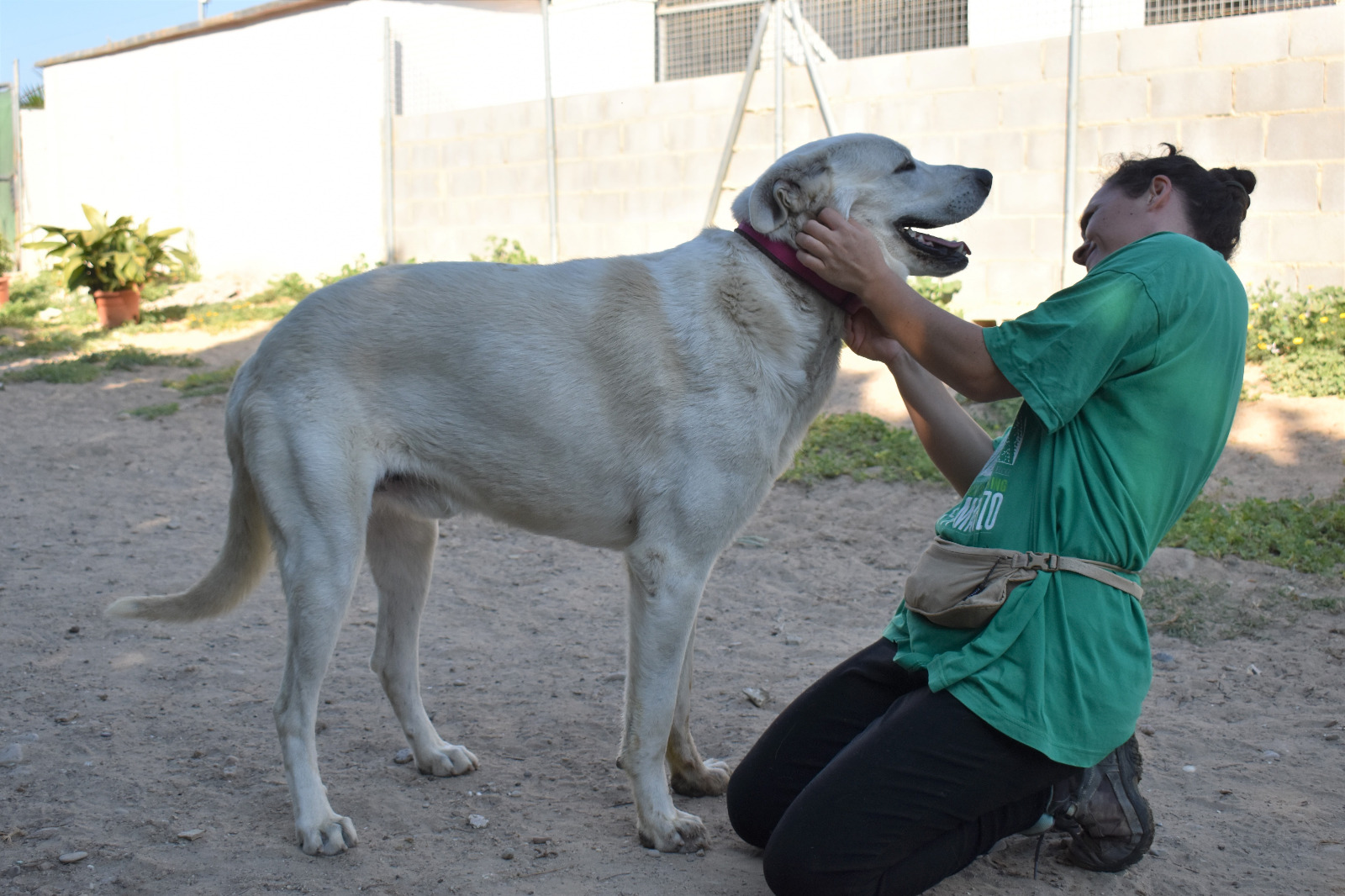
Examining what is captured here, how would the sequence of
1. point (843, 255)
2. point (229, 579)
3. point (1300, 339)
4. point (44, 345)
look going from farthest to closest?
point (44, 345), point (1300, 339), point (229, 579), point (843, 255)

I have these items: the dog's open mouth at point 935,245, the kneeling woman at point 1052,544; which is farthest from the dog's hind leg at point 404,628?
the dog's open mouth at point 935,245

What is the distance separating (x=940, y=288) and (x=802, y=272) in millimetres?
5773

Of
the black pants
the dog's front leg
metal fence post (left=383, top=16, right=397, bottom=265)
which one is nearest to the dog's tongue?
the dog's front leg

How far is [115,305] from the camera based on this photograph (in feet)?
37.0

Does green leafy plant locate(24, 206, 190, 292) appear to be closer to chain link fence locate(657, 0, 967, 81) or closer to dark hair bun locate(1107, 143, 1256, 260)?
chain link fence locate(657, 0, 967, 81)

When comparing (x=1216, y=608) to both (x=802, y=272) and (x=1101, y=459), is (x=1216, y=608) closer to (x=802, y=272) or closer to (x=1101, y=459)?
(x=1101, y=459)

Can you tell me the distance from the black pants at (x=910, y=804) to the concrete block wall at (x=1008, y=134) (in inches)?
158

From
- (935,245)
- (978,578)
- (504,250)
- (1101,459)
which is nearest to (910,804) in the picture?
(978,578)

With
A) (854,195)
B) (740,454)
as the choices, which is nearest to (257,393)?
(740,454)

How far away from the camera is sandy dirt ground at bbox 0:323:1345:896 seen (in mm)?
2375

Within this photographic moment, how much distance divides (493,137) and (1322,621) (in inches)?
356

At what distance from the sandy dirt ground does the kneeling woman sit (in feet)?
0.96

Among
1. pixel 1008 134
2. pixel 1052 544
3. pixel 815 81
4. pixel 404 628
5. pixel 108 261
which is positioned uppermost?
pixel 815 81

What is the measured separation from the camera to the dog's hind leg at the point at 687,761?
9.07 feet
